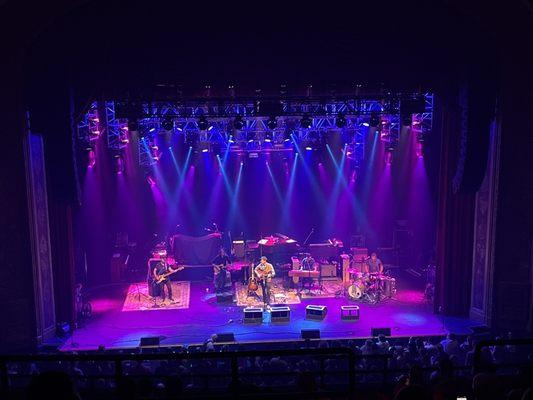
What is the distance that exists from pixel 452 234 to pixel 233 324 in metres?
6.63

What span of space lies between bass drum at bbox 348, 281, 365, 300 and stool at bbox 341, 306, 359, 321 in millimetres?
1861

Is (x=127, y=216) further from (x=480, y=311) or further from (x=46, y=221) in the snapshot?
(x=480, y=311)

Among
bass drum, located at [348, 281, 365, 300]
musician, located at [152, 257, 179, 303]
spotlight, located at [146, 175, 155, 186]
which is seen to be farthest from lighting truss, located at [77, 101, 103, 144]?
bass drum, located at [348, 281, 365, 300]

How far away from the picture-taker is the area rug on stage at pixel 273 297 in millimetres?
16562

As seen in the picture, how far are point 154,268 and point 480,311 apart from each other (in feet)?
31.8

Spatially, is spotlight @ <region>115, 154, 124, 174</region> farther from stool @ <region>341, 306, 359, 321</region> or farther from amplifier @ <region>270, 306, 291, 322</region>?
stool @ <region>341, 306, 359, 321</region>

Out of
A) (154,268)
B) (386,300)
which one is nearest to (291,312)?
(386,300)

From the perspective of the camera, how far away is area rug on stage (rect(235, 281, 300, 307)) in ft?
54.3

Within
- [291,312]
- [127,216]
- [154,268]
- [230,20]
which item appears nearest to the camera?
[230,20]

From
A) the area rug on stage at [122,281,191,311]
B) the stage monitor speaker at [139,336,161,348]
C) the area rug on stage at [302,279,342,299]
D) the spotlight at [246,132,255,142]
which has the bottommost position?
the area rug on stage at [122,281,191,311]

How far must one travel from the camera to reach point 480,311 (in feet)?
46.9

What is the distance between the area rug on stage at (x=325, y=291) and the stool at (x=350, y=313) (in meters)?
2.24

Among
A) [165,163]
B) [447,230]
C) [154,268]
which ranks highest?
[165,163]

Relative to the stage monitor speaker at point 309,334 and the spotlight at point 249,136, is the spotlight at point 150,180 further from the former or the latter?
the stage monitor speaker at point 309,334
